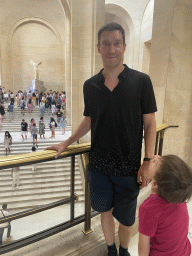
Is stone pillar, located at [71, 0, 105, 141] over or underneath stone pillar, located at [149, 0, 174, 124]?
over

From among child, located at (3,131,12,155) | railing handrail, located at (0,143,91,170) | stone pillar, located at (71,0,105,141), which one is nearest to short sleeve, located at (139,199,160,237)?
railing handrail, located at (0,143,91,170)

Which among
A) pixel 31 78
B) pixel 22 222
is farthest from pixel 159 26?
pixel 31 78

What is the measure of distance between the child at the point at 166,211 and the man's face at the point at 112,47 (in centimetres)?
76

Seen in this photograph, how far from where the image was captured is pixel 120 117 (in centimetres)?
134

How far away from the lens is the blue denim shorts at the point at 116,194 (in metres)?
1.39

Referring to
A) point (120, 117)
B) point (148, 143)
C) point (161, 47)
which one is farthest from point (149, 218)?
point (161, 47)

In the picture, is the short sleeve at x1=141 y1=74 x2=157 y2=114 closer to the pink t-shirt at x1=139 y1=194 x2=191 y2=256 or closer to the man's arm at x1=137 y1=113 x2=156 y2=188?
the man's arm at x1=137 y1=113 x2=156 y2=188

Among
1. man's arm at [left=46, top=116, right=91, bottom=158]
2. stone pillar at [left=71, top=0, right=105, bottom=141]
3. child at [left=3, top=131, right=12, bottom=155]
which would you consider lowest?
child at [left=3, top=131, right=12, bottom=155]

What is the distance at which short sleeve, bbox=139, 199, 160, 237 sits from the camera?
Answer: 3.58 feet

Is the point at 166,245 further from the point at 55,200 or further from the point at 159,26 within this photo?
the point at 159,26

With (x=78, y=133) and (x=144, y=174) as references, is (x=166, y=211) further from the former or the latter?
(x=78, y=133)

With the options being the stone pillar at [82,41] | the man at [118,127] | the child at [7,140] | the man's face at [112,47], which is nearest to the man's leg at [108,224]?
the man at [118,127]

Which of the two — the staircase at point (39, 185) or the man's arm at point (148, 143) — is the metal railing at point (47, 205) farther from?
the man's arm at point (148, 143)

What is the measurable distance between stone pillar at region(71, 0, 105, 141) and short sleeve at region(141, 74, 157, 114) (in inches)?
309
